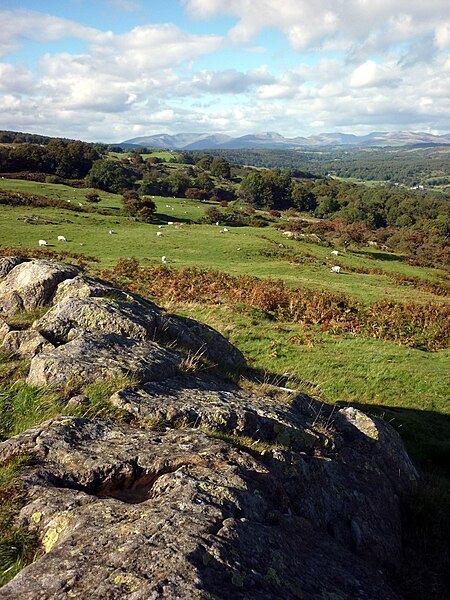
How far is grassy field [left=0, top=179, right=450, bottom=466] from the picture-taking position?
1692cm

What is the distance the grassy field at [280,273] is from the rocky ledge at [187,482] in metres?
7.61

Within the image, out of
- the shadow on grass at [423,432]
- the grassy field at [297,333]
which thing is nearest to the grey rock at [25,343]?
the grassy field at [297,333]

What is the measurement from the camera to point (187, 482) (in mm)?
4402

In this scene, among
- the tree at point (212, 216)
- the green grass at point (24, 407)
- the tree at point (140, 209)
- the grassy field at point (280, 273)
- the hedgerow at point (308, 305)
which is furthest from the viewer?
the tree at point (212, 216)

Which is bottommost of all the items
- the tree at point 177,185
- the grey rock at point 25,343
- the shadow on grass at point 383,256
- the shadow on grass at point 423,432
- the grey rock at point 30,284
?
the shadow on grass at point 383,256

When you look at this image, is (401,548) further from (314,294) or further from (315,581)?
(314,294)

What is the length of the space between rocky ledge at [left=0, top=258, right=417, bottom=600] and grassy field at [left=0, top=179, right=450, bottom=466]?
25.0 ft

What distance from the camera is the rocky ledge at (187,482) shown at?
3295mm

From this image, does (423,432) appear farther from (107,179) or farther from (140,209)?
(107,179)

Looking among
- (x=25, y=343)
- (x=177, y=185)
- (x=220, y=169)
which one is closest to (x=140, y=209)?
(x=177, y=185)

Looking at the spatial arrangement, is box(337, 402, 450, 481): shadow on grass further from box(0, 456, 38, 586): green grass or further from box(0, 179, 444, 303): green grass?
box(0, 179, 444, 303): green grass

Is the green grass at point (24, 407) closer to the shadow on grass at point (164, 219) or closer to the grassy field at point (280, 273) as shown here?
the grassy field at point (280, 273)

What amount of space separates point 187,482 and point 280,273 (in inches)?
1323

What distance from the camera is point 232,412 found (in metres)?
6.66
